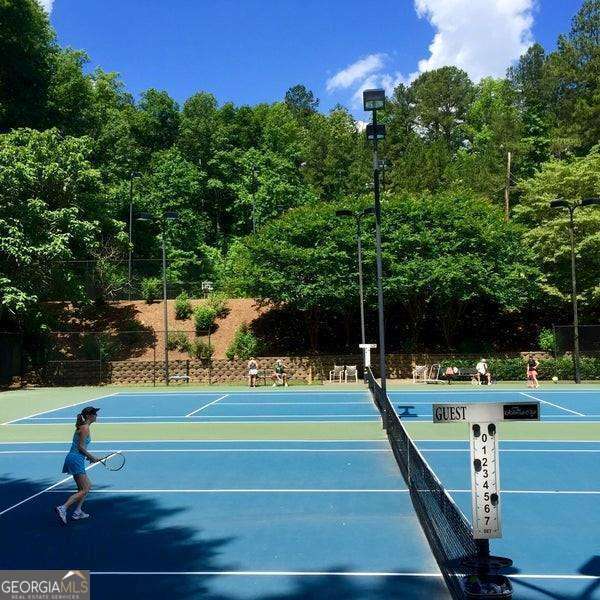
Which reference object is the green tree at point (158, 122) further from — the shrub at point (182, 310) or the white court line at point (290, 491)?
the white court line at point (290, 491)

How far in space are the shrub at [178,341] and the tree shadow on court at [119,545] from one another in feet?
101

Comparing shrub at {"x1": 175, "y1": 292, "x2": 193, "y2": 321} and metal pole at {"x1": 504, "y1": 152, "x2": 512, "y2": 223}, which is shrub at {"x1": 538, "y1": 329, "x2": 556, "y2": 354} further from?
shrub at {"x1": 175, "y1": 292, "x2": 193, "y2": 321}

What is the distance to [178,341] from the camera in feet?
136

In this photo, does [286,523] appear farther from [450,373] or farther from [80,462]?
[450,373]

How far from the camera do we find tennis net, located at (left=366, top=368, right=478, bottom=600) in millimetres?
5906

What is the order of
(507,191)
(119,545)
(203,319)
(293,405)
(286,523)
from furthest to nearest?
(507,191)
(203,319)
(293,405)
(286,523)
(119,545)

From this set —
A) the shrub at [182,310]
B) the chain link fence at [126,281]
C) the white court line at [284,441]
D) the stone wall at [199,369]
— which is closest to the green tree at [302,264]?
the stone wall at [199,369]

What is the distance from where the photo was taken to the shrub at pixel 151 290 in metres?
47.7

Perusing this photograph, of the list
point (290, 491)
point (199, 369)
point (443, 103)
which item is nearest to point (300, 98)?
point (443, 103)

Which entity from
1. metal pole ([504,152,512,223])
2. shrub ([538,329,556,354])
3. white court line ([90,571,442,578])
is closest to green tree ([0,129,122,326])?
shrub ([538,329,556,354])

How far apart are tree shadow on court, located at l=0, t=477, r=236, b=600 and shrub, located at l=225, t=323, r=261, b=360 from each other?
95.9ft

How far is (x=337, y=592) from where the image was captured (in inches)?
255

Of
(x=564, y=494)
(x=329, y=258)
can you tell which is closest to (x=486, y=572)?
(x=564, y=494)

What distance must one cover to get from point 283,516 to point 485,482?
192 inches
